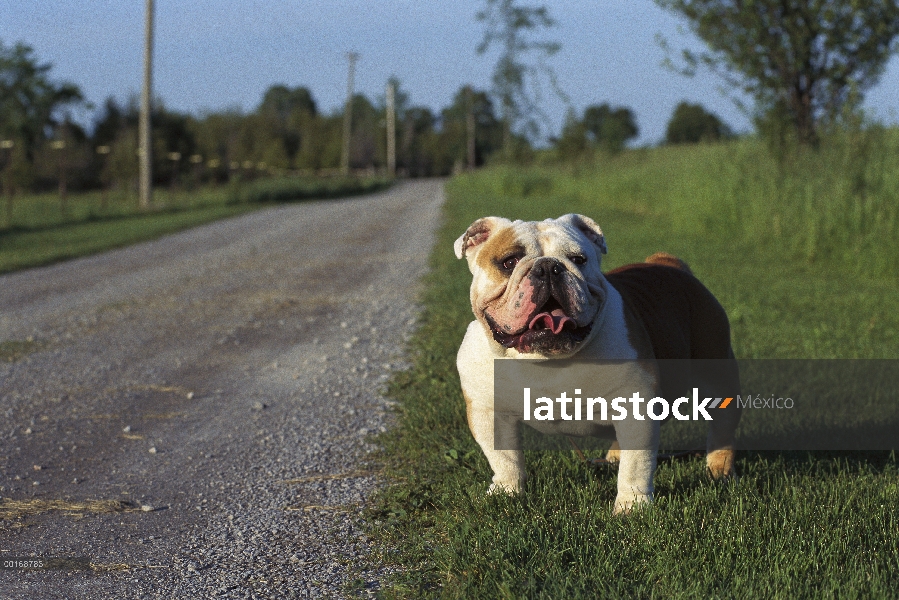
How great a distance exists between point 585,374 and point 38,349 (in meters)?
5.44

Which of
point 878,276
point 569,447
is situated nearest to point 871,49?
point 878,276

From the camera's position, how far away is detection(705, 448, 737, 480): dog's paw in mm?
3855

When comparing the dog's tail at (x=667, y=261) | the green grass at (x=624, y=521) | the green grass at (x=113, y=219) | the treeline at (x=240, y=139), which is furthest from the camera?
the treeline at (x=240, y=139)

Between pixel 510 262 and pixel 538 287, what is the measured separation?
0.81ft

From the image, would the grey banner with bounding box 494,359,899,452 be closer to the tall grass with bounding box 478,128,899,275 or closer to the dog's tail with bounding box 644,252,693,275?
the dog's tail with bounding box 644,252,693,275

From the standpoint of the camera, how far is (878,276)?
10398 mm

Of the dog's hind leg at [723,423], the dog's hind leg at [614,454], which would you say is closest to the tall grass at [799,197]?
the dog's hind leg at [723,423]

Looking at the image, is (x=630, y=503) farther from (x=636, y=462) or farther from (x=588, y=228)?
(x=588, y=228)

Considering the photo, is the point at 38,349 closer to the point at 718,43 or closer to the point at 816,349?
the point at 816,349

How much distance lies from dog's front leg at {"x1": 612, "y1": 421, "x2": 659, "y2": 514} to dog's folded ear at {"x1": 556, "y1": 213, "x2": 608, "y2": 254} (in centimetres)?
71

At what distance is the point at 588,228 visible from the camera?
3467 millimetres

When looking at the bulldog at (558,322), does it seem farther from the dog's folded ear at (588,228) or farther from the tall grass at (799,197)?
the tall grass at (799,197)

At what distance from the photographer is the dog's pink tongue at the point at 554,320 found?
9.77ft

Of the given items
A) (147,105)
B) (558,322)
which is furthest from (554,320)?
(147,105)
